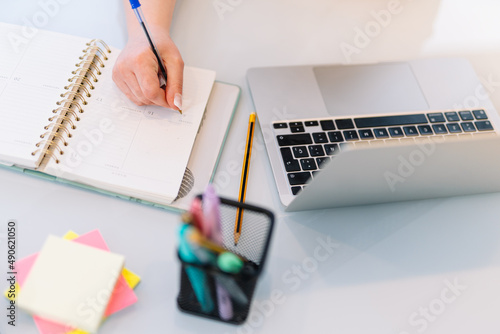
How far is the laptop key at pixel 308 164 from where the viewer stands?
0.69 meters

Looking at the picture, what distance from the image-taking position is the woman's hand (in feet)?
2.28

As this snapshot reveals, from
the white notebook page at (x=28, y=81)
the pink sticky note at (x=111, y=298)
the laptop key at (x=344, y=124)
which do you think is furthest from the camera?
the laptop key at (x=344, y=124)

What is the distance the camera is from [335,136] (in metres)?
0.73

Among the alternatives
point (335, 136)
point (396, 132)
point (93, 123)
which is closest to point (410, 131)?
point (396, 132)

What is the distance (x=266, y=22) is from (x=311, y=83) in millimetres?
201

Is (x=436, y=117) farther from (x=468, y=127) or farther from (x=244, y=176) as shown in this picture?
(x=244, y=176)

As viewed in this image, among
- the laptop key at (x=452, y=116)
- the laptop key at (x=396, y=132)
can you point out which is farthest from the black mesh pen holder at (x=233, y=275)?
the laptop key at (x=452, y=116)

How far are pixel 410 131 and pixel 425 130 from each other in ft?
0.09

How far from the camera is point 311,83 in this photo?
2.66 ft

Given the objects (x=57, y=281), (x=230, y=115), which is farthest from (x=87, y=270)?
(x=230, y=115)

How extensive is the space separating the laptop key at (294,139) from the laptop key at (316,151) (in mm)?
13

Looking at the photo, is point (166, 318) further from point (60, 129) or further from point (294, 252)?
point (60, 129)

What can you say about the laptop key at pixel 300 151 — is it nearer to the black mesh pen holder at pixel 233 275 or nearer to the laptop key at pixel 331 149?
the laptop key at pixel 331 149

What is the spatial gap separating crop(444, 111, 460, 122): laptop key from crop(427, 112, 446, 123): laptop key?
11 mm
